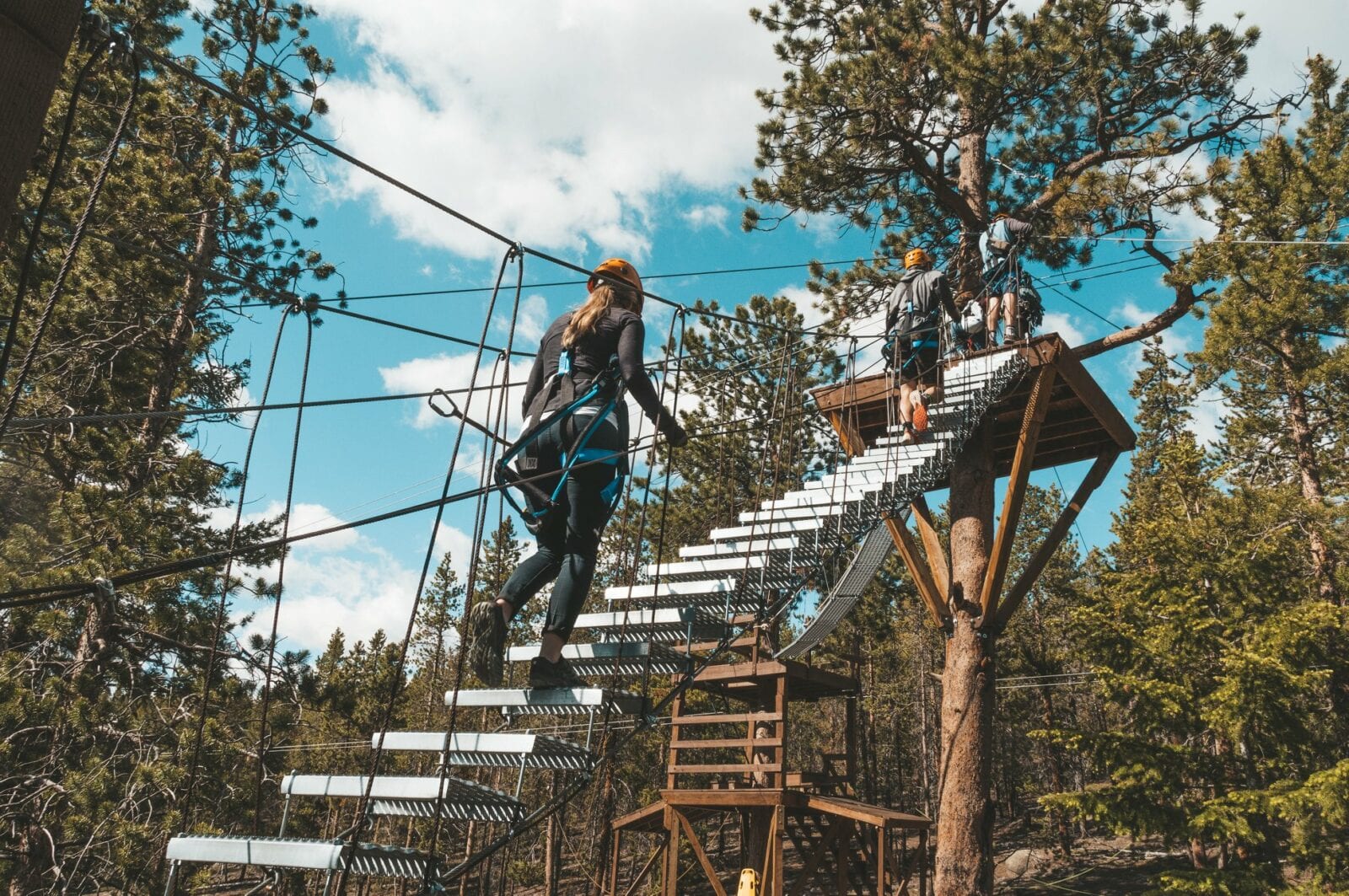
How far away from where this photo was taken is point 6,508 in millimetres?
18609

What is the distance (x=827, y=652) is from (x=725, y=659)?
993cm

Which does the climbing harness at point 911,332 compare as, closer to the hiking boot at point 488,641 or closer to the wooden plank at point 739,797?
the hiking boot at point 488,641

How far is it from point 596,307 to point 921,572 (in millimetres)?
5712

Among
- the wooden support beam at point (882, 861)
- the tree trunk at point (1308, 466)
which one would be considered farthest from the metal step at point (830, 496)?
the tree trunk at point (1308, 466)

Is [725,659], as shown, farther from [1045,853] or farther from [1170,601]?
[1045,853]

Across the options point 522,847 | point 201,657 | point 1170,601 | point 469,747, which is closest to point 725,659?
point 1170,601

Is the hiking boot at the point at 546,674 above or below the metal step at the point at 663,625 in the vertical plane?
below

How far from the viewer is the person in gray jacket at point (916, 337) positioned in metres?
8.00

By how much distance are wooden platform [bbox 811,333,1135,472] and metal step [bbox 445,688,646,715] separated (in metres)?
4.93

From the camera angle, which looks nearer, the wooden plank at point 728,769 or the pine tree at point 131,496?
the pine tree at point 131,496

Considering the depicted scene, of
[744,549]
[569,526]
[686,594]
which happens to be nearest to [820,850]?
[744,549]

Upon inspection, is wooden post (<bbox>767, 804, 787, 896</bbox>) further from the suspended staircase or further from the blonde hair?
the blonde hair

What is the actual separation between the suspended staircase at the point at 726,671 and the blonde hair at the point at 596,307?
3.79 ft

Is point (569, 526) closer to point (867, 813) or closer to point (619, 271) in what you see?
point (619, 271)
